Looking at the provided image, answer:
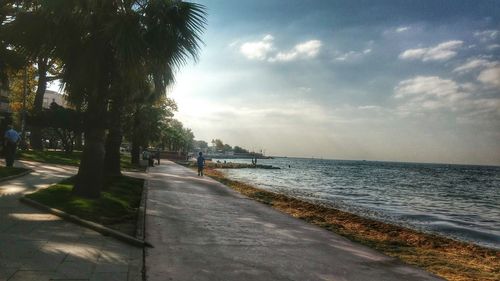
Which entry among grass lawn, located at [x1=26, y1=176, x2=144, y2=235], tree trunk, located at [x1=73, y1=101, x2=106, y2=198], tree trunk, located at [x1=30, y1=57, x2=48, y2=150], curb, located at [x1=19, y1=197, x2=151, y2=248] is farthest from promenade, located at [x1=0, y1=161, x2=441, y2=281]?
tree trunk, located at [x1=30, y1=57, x2=48, y2=150]

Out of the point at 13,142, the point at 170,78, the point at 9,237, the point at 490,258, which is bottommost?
the point at 490,258

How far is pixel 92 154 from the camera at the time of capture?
11734mm

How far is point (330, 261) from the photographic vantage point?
25.0 ft

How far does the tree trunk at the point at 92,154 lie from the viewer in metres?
11.6

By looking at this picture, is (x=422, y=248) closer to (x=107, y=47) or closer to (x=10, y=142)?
(x=107, y=47)

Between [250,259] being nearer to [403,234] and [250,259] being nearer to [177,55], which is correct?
[177,55]

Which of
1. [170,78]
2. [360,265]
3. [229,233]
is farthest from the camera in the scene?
[170,78]

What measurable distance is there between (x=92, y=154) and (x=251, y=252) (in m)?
6.36

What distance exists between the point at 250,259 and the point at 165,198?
8548 mm

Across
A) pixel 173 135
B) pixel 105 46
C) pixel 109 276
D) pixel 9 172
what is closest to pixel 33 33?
pixel 105 46

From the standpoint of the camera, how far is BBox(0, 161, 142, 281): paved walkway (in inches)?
213

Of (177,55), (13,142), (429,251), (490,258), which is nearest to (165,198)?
(177,55)

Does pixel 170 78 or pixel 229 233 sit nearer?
pixel 229 233

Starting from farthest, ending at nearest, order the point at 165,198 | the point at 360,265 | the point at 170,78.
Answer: the point at 165,198 < the point at 170,78 < the point at 360,265
